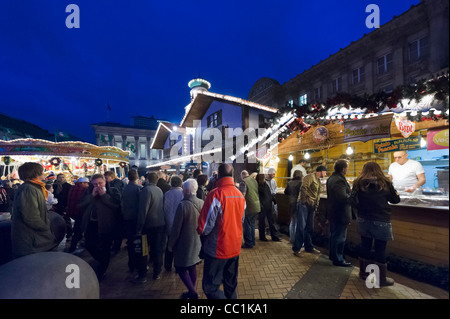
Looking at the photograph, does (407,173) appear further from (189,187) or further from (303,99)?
(303,99)

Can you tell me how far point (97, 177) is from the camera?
397cm

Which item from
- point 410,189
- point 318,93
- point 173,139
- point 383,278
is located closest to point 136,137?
point 173,139

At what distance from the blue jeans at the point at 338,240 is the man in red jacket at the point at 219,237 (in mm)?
2720

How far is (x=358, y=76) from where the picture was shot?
19.3 m

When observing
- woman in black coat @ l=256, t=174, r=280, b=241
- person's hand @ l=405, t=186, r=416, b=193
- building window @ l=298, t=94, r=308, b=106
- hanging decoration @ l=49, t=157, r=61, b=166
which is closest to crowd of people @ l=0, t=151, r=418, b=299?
woman in black coat @ l=256, t=174, r=280, b=241

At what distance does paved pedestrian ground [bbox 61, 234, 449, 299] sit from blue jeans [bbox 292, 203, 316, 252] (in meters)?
0.36

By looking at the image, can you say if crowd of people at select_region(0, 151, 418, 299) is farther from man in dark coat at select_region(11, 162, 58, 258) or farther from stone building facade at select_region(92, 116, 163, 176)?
stone building facade at select_region(92, 116, 163, 176)

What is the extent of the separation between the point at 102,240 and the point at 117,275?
2.94 feet

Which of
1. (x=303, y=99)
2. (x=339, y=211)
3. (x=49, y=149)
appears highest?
(x=303, y=99)

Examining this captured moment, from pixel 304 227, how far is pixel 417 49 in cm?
1923

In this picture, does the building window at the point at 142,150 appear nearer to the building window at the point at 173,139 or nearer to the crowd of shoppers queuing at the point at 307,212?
the building window at the point at 173,139

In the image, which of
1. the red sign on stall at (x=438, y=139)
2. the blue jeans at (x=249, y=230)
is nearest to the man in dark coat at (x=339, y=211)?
the red sign on stall at (x=438, y=139)

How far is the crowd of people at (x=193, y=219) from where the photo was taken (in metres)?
2.89
